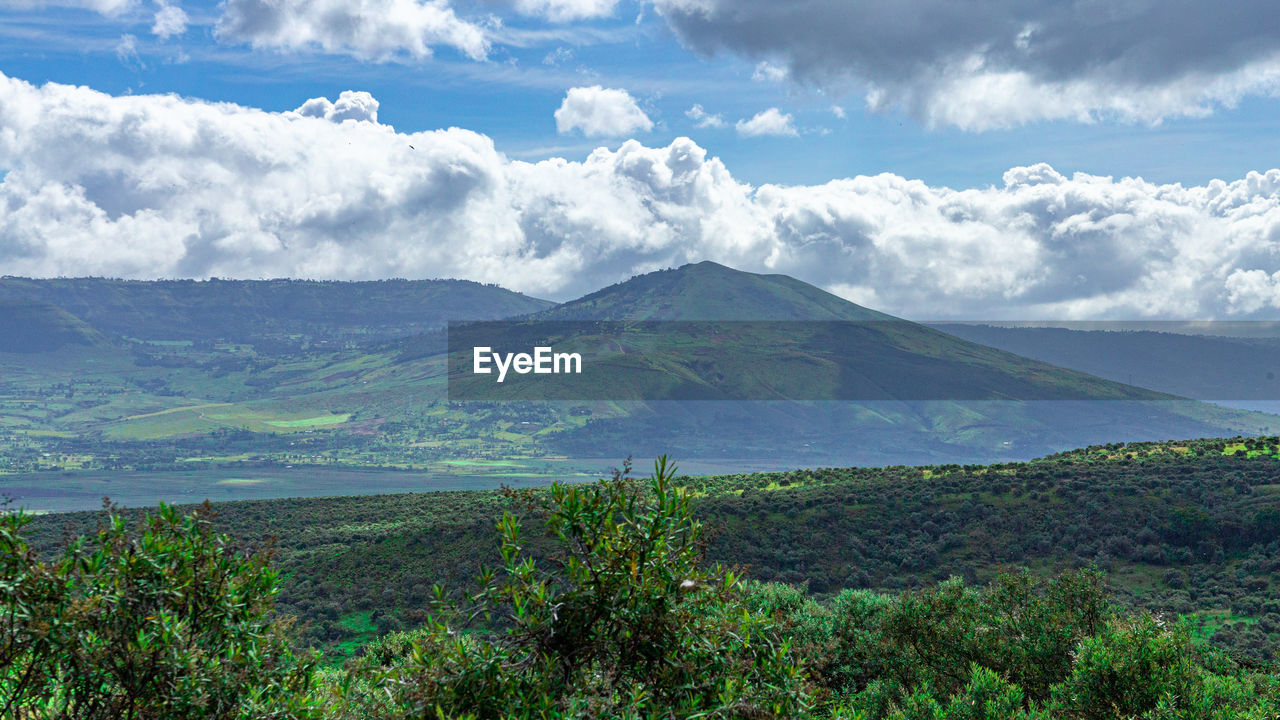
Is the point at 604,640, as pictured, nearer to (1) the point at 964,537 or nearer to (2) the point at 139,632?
(2) the point at 139,632

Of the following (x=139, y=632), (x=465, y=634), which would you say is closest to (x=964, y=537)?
(x=465, y=634)

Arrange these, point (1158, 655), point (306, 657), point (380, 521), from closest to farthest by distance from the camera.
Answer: point (306, 657), point (1158, 655), point (380, 521)

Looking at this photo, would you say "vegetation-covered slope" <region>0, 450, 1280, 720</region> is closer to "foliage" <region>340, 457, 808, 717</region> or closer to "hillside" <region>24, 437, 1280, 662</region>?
"foliage" <region>340, 457, 808, 717</region>

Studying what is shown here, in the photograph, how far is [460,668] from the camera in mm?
7668

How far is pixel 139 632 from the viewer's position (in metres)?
8.09

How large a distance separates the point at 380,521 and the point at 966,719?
92.1 metres

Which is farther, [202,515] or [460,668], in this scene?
[202,515]

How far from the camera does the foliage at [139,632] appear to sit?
8.12 m

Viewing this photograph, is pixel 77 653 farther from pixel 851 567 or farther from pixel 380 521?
pixel 380 521

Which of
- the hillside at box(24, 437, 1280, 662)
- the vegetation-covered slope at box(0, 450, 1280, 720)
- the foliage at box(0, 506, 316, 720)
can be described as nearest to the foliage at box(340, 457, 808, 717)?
the vegetation-covered slope at box(0, 450, 1280, 720)

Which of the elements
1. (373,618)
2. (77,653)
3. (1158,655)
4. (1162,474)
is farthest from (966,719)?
(1162,474)

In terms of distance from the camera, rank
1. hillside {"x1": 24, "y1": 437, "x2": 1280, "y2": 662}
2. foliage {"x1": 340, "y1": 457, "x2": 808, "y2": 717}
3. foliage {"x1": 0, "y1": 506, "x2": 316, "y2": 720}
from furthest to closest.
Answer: hillside {"x1": 24, "y1": 437, "x2": 1280, "y2": 662} < foliage {"x1": 0, "y1": 506, "x2": 316, "y2": 720} < foliage {"x1": 340, "y1": 457, "x2": 808, "y2": 717}

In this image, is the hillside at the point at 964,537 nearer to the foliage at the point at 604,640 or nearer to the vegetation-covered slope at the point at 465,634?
the vegetation-covered slope at the point at 465,634

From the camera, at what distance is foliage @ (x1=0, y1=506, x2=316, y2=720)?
26.6 ft
